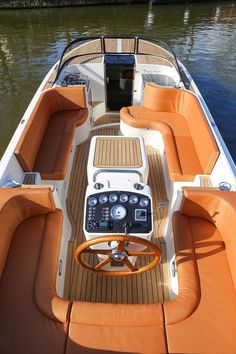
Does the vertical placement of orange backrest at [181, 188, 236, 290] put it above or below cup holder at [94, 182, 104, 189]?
below

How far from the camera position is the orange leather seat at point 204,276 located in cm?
210

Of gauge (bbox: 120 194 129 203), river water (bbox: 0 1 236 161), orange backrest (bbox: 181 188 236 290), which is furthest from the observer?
river water (bbox: 0 1 236 161)

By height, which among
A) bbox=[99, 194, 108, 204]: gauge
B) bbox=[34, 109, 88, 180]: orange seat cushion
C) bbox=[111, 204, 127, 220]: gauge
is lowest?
bbox=[34, 109, 88, 180]: orange seat cushion

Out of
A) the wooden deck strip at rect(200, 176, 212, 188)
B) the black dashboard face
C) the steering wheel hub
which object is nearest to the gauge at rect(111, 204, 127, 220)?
the black dashboard face

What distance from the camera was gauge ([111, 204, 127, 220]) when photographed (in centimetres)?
231

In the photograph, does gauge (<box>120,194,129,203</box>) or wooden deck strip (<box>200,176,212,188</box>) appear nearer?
gauge (<box>120,194,129,203</box>)

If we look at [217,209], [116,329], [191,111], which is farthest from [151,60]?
[116,329]

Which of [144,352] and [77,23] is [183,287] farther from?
[77,23]

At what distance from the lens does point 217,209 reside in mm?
2811

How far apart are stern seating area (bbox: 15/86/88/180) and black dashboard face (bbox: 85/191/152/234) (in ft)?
4.49

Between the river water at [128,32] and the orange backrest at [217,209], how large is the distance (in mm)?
4161

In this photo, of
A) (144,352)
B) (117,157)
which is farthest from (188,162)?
(144,352)

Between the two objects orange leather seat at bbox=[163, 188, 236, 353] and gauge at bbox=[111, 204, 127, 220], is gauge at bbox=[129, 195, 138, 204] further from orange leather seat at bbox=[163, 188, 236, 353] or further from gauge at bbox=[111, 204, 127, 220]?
orange leather seat at bbox=[163, 188, 236, 353]

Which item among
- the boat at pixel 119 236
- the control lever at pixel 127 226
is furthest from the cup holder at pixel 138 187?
the control lever at pixel 127 226
